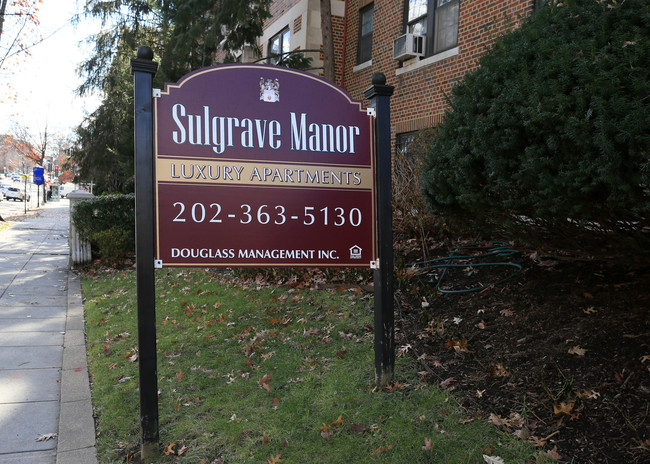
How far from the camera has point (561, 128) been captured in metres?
3.00

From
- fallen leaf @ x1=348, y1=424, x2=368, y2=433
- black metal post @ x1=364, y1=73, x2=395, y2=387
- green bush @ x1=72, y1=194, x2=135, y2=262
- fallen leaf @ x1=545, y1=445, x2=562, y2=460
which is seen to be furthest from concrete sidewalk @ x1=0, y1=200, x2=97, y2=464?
fallen leaf @ x1=545, y1=445, x2=562, y2=460

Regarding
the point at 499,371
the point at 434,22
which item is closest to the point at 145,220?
the point at 499,371

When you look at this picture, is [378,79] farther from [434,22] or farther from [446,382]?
[434,22]

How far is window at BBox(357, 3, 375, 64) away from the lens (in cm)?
1218

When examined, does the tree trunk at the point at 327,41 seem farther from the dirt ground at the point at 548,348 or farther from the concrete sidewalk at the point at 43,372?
the concrete sidewalk at the point at 43,372

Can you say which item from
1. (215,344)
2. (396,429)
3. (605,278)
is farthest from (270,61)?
(396,429)

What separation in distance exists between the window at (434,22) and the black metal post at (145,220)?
7735 mm

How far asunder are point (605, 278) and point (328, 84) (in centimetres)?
291

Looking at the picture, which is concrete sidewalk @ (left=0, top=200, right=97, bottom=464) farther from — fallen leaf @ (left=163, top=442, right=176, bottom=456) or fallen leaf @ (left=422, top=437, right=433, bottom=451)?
fallen leaf @ (left=422, top=437, right=433, bottom=451)

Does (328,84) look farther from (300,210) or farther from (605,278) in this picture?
(605,278)

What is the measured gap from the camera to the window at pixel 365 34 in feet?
40.0

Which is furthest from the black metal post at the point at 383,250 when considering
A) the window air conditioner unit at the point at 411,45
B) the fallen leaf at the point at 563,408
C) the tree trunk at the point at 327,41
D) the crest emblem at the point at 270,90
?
the window air conditioner unit at the point at 411,45

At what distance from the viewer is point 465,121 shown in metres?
3.93

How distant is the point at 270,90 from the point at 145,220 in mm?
1304
